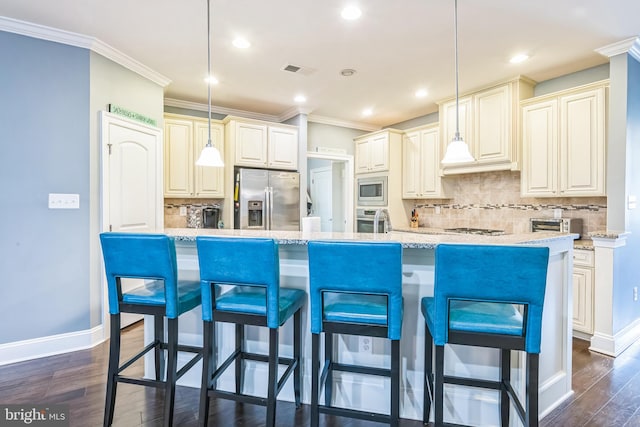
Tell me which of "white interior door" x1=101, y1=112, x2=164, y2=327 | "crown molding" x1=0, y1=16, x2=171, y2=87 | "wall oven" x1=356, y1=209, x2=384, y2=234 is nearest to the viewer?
"crown molding" x1=0, y1=16, x2=171, y2=87

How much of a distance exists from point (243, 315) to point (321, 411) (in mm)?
600

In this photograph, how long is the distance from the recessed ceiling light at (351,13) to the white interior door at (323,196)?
376cm

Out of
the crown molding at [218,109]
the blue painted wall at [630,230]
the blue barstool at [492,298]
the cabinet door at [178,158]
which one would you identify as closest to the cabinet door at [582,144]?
the blue painted wall at [630,230]

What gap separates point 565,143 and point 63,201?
184 inches

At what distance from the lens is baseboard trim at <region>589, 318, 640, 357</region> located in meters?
2.83

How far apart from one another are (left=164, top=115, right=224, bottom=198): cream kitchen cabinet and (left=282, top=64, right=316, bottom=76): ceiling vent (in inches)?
52.4

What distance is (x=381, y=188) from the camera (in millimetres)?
5148

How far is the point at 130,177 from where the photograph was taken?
11.0 feet

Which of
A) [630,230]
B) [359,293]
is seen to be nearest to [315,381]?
[359,293]

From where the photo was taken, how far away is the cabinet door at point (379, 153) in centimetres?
510

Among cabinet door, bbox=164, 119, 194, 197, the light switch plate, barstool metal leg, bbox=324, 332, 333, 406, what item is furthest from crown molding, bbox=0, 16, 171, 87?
barstool metal leg, bbox=324, 332, 333, 406

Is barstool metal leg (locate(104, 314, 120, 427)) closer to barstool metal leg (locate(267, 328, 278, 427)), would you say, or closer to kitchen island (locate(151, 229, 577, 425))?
kitchen island (locate(151, 229, 577, 425))

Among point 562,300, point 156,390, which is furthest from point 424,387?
point 156,390

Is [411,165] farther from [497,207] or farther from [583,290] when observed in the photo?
[583,290]
